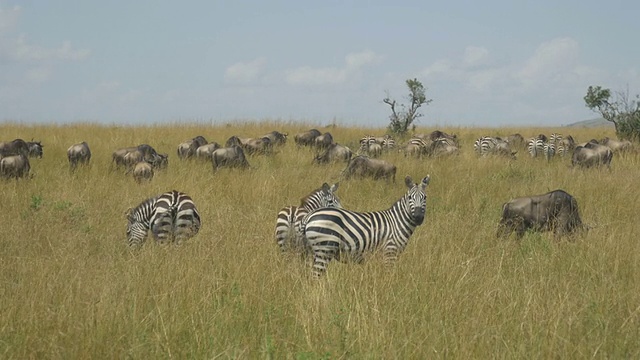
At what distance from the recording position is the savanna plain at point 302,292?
4.23 metres

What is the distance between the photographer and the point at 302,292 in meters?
5.31

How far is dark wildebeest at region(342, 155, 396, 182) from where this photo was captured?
14242 millimetres

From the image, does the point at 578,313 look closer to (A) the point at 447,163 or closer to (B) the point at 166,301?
(B) the point at 166,301

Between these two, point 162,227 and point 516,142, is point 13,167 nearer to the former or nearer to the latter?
point 162,227

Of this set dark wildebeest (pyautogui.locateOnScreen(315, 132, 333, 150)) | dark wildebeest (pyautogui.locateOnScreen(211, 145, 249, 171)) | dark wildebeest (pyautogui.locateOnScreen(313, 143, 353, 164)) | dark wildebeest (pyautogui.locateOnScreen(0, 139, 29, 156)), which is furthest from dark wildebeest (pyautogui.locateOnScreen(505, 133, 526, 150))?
dark wildebeest (pyautogui.locateOnScreen(0, 139, 29, 156))

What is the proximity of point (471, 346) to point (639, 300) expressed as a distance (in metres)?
2.07

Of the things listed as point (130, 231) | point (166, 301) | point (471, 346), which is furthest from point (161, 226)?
point (471, 346)

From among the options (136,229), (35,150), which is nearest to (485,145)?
(35,150)

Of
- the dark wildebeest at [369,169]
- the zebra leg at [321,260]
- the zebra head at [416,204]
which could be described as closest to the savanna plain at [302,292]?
the zebra leg at [321,260]

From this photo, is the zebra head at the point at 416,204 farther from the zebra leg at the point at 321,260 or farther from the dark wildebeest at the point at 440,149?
the dark wildebeest at the point at 440,149

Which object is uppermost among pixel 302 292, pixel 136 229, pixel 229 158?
pixel 229 158

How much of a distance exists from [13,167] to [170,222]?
23.8 ft

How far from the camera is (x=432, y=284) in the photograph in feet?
18.6

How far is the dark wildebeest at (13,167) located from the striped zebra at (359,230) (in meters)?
9.43
